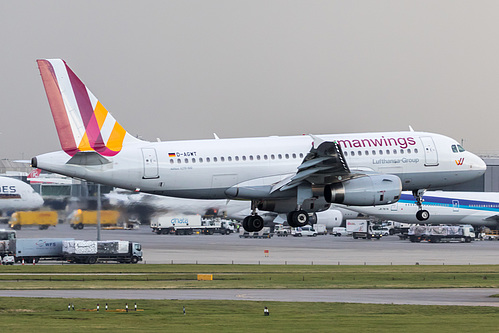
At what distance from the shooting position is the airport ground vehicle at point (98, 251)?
76375 mm

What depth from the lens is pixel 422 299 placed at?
149 ft

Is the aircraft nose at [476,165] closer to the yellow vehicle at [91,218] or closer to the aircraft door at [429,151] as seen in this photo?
the aircraft door at [429,151]

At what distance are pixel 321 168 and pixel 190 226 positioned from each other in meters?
76.0

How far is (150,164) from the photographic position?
56094mm

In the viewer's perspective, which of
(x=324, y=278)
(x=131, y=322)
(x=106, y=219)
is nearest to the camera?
(x=131, y=322)

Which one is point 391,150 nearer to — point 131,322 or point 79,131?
point 79,131

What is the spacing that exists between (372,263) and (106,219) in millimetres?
26490

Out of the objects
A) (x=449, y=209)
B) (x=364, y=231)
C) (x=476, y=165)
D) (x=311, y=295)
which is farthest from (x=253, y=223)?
(x=449, y=209)

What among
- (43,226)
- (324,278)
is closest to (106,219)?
(43,226)

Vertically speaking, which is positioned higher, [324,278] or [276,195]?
[276,195]

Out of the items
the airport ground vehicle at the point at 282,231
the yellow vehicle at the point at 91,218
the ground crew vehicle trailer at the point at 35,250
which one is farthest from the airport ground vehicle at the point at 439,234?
the ground crew vehicle trailer at the point at 35,250

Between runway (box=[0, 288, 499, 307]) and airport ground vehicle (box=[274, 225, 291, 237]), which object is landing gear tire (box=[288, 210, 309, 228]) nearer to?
runway (box=[0, 288, 499, 307])

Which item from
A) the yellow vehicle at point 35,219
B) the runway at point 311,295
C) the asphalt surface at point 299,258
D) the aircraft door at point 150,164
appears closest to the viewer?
the runway at point 311,295

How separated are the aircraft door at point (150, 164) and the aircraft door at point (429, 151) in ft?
61.6
